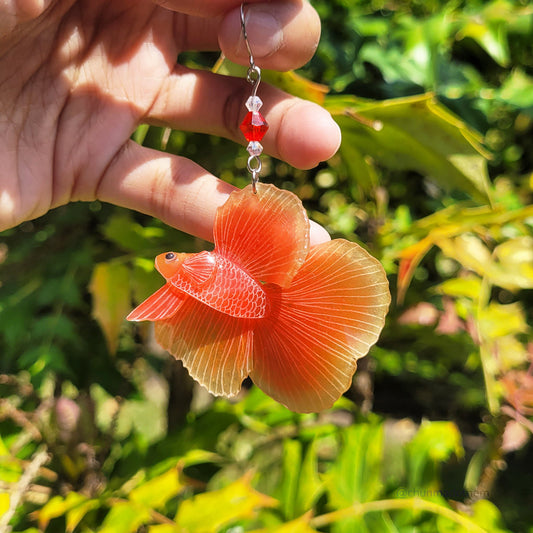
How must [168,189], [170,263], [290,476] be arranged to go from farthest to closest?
[290,476]
[168,189]
[170,263]

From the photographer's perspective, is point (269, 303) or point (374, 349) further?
point (374, 349)

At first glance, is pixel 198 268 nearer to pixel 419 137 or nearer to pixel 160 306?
pixel 160 306

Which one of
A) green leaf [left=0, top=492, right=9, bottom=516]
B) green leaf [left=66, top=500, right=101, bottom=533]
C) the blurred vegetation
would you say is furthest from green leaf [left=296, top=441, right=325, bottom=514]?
green leaf [left=0, top=492, right=9, bottom=516]

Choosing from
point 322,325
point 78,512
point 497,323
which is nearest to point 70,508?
point 78,512

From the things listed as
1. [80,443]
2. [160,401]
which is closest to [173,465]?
[80,443]

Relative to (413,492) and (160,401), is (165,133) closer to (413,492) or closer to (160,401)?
(413,492)

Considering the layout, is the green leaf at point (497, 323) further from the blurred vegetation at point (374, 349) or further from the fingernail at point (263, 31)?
the fingernail at point (263, 31)

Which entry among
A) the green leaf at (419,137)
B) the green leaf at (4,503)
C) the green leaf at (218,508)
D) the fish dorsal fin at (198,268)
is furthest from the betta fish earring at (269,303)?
the green leaf at (4,503)
